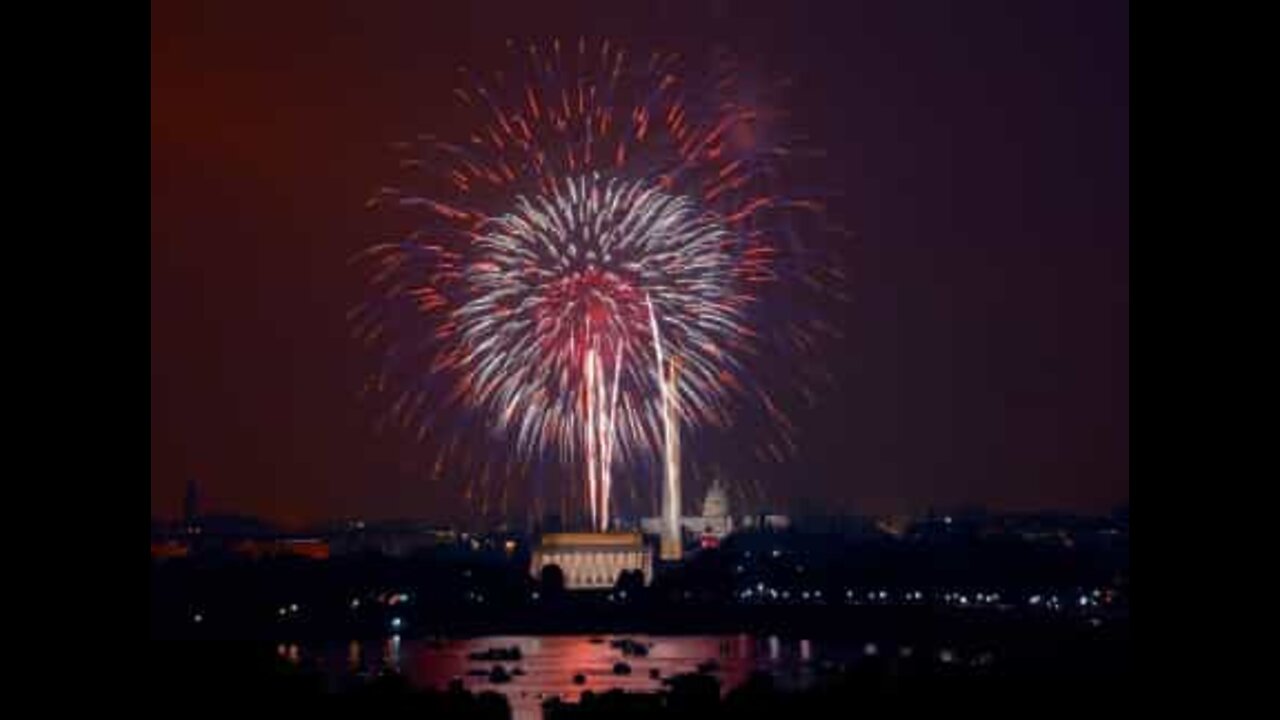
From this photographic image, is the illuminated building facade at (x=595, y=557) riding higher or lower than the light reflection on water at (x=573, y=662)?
higher

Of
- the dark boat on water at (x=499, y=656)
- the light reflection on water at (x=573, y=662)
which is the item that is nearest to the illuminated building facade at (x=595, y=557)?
the light reflection on water at (x=573, y=662)

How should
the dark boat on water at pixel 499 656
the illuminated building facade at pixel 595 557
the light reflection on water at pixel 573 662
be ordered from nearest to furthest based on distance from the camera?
the light reflection on water at pixel 573 662
the dark boat on water at pixel 499 656
the illuminated building facade at pixel 595 557

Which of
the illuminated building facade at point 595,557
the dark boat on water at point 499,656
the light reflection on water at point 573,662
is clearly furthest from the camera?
the illuminated building facade at point 595,557

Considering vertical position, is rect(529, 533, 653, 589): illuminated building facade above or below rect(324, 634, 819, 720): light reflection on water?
above

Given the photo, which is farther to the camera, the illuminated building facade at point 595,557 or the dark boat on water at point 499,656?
the illuminated building facade at point 595,557

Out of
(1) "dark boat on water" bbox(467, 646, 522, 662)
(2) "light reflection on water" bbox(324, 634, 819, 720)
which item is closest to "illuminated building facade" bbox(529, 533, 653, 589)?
(2) "light reflection on water" bbox(324, 634, 819, 720)

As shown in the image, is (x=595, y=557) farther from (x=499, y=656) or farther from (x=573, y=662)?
(x=499, y=656)

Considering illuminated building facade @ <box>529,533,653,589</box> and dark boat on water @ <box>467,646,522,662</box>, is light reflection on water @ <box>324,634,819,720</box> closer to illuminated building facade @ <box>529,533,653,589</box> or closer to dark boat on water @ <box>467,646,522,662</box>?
dark boat on water @ <box>467,646,522,662</box>

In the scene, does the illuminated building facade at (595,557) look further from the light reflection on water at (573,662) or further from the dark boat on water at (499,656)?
the dark boat on water at (499,656)
